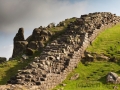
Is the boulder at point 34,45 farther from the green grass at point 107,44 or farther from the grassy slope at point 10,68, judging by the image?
the green grass at point 107,44

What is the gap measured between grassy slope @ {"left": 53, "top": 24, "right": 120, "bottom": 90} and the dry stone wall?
1.00m

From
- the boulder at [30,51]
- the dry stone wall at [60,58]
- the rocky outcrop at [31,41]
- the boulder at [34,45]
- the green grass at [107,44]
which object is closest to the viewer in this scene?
the dry stone wall at [60,58]

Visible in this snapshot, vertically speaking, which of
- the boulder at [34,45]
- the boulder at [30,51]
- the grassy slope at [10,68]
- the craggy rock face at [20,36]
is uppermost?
the craggy rock face at [20,36]

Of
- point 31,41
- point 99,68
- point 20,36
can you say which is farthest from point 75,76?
point 20,36

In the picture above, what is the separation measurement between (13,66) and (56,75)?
9.61 meters

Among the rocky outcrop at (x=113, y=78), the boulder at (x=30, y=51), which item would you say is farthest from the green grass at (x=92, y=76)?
the boulder at (x=30, y=51)

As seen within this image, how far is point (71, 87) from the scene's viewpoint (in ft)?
105

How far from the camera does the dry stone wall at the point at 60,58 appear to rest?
104ft

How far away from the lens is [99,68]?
124 ft

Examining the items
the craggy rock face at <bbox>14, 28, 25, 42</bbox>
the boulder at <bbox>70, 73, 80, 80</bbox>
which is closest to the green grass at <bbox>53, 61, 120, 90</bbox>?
the boulder at <bbox>70, 73, 80, 80</bbox>

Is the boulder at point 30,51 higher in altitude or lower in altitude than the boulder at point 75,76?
higher

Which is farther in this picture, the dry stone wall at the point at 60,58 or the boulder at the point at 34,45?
the boulder at the point at 34,45

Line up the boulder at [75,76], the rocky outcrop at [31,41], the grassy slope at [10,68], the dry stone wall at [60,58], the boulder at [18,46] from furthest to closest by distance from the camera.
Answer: the boulder at [18,46] < the rocky outcrop at [31,41] < the grassy slope at [10,68] < the boulder at [75,76] < the dry stone wall at [60,58]

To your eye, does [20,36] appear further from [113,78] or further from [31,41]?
[113,78]
